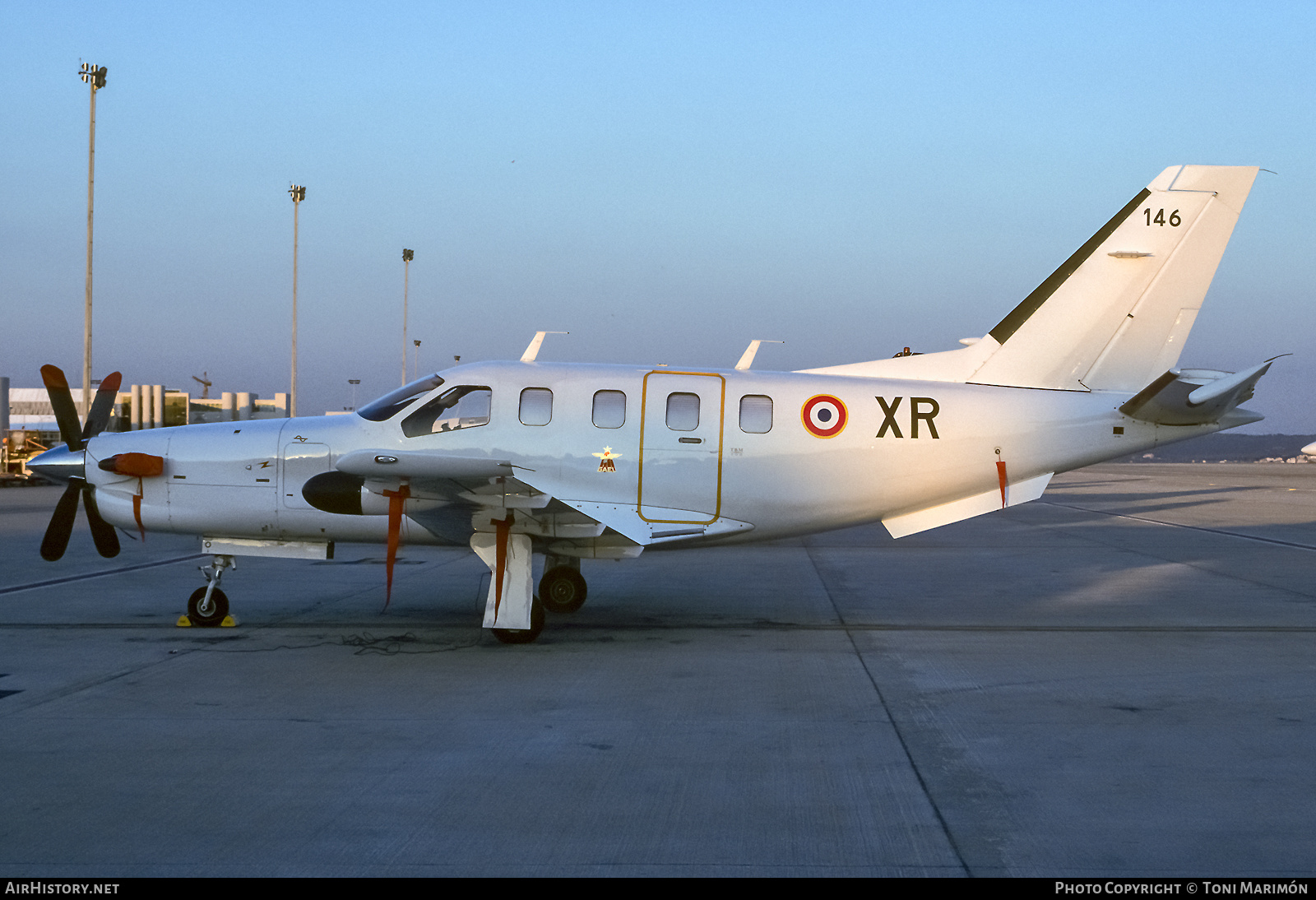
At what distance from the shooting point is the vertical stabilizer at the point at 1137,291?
11.5m

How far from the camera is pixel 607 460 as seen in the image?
11102 mm

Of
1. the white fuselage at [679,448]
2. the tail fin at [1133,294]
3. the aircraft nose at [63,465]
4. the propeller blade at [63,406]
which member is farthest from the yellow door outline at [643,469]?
the propeller blade at [63,406]

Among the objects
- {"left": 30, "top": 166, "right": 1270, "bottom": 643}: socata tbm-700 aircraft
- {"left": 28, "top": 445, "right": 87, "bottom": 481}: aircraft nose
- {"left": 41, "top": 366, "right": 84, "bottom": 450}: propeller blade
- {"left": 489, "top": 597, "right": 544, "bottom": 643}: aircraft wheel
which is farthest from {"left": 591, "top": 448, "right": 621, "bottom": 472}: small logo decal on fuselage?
{"left": 41, "top": 366, "right": 84, "bottom": 450}: propeller blade

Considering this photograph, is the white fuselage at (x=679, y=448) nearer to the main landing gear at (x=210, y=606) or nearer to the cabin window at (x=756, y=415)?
the cabin window at (x=756, y=415)

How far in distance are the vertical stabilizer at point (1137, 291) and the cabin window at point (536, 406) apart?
A: 4883 mm

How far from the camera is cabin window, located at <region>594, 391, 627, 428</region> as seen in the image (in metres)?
11.2

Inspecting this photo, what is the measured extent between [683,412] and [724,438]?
1.68 feet

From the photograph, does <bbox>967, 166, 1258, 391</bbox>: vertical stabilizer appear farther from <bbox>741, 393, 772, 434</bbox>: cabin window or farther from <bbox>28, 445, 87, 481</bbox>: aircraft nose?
<bbox>28, 445, 87, 481</bbox>: aircraft nose

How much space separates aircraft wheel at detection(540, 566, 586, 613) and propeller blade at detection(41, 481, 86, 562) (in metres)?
5.09
